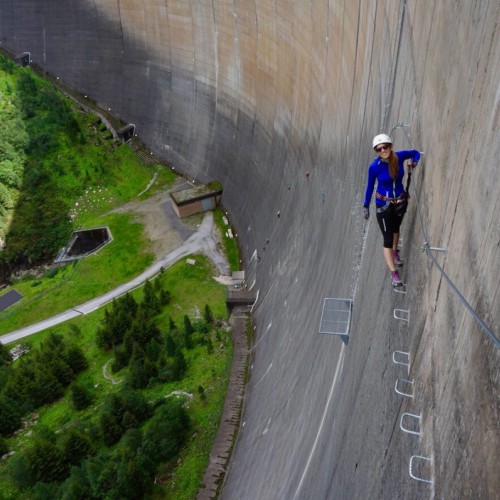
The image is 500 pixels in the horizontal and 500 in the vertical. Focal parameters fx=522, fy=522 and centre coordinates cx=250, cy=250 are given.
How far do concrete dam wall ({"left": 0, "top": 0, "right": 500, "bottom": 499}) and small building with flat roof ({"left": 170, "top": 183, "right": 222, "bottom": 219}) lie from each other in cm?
113

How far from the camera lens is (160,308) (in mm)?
26500

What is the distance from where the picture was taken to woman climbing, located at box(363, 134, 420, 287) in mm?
6703

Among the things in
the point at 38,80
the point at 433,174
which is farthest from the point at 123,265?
the point at 433,174

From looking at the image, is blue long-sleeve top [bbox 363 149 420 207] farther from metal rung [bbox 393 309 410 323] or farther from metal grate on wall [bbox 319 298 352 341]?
metal grate on wall [bbox 319 298 352 341]

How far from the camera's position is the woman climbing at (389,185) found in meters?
6.70

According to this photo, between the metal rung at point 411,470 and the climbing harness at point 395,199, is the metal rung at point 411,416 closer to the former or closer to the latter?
the metal rung at point 411,470

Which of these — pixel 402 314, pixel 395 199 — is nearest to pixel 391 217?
pixel 395 199

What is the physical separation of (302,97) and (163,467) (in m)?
15.3

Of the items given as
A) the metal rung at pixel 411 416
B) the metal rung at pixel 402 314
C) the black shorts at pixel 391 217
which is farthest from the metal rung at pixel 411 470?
the black shorts at pixel 391 217

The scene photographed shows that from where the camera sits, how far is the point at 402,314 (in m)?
7.48

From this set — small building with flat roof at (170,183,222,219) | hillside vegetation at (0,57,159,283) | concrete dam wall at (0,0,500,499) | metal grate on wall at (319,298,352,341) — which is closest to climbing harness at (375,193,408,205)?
concrete dam wall at (0,0,500,499)

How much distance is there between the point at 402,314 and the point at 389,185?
6.15ft

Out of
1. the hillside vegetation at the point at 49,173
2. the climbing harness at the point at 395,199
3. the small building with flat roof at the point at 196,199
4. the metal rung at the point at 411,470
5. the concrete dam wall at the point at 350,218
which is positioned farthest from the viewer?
the hillside vegetation at the point at 49,173

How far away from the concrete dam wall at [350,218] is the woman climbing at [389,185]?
315 millimetres
